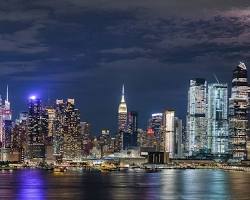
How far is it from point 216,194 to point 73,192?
20974mm

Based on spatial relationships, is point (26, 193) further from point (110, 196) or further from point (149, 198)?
point (149, 198)

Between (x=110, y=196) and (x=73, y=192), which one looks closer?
(x=110, y=196)

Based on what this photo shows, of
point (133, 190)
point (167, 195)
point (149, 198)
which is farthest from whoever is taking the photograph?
point (133, 190)

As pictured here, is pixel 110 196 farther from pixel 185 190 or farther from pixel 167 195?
pixel 185 190

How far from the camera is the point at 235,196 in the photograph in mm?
99562

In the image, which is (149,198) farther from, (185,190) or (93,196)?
(185,190)

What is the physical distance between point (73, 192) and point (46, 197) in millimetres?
10549

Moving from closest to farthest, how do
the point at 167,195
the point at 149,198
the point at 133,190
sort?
the point at 149,198 → the point at 167,195 → the point at 133,190

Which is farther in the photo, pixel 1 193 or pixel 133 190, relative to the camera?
pixel 133 190

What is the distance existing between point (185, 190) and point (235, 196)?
15.7 m

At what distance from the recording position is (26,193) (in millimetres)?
106438

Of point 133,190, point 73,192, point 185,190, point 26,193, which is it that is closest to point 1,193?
point 26,193

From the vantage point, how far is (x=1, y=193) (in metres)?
104

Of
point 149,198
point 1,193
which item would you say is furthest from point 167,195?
point 1,193
